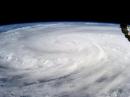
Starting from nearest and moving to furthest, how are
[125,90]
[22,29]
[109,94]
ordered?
[109,94], [125,90], [22,29]

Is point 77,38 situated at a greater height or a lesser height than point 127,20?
lesser

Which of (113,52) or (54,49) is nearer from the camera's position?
(113,52)

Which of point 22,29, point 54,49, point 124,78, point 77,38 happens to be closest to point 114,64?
point 124,78

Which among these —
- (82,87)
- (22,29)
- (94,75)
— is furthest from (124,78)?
(22,29)

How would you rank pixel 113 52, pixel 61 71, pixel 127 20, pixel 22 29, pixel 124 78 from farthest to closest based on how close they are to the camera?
pixel 22 29 < pixel 127 20 < pixel 113 52 < pixel 61 71 < pixel 124 78

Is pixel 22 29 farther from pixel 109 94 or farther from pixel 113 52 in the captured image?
pixel 109 94

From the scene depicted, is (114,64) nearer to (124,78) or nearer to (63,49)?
(124,78)

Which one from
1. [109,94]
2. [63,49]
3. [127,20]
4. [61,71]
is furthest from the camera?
[127,20]
